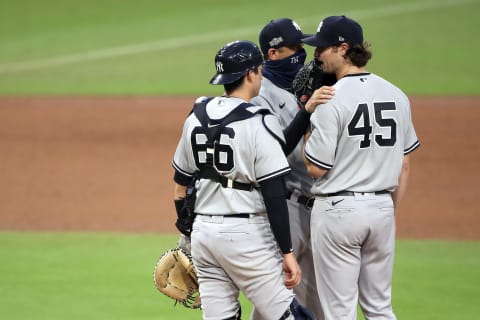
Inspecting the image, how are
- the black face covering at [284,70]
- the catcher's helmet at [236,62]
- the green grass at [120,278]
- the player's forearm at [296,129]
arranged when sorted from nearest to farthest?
1. the catcher's helmet at [236,62]
2. the player's forearm at [296,129]
3. the black face covering at [284,70]
4. the green grass at [120,278]

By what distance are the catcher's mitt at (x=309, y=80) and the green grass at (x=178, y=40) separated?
10597 millimetres

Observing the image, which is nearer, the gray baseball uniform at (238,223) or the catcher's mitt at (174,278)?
the gray baseball uniform at (238,223)

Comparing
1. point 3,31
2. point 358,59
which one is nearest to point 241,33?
point 3,31

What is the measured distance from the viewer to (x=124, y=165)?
1204 cm

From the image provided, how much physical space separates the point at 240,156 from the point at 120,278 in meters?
3.29

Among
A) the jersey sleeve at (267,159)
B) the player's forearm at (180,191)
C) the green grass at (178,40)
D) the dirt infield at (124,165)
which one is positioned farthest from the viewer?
the green grass at (178,40)

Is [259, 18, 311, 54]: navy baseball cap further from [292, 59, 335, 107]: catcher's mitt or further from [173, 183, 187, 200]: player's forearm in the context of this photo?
[173, 183, 187, 200]: player's forearm

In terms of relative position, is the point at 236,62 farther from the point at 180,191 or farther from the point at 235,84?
the point at 180,191

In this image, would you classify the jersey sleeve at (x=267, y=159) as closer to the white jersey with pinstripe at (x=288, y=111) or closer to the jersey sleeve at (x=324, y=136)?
the jersey sleeve at (x=324, y=136)

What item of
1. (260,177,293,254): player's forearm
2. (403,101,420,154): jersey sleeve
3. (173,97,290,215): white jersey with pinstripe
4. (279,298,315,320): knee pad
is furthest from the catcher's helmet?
(279,298,315,320): knee pad

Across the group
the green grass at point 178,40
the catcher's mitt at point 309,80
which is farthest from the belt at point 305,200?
the green grass at point 178,40

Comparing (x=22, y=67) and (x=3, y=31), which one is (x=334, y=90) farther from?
(x=3, y=31)

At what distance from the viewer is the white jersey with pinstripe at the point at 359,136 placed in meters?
4.77

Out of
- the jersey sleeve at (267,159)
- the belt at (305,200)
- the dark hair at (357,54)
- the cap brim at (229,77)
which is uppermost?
the dark hair at (357,54)
